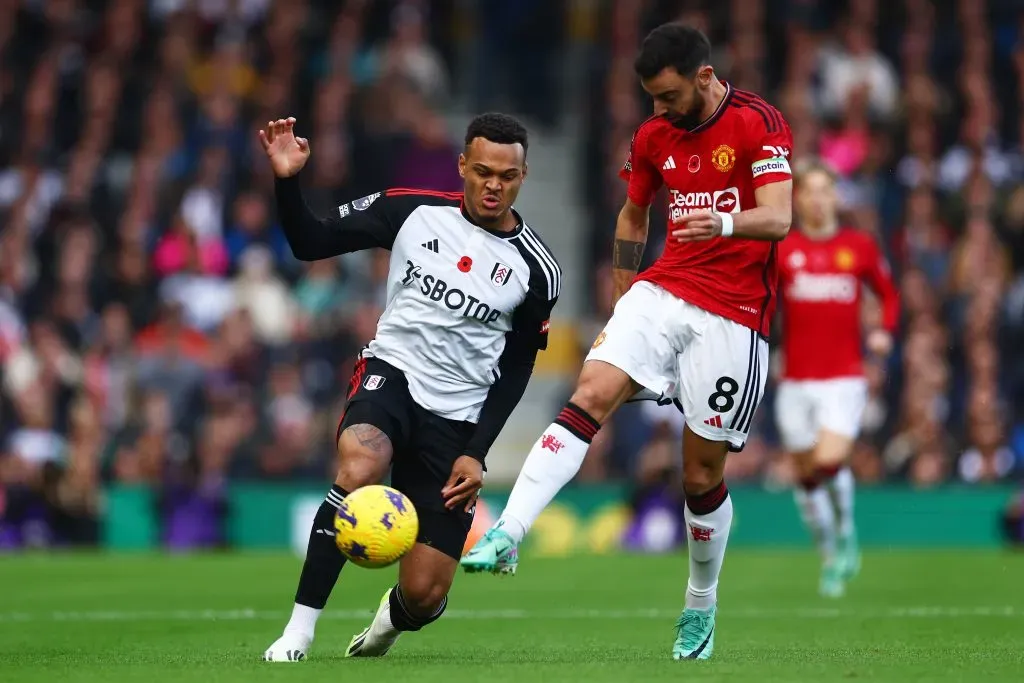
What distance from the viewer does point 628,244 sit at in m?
8.80

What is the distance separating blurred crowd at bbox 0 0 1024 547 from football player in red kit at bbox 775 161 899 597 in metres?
4.64

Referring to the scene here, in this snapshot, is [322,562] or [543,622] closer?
[322,562]

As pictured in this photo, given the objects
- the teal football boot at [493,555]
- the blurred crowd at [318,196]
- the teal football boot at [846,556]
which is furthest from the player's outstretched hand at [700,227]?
the blurred crowd at [318,196]

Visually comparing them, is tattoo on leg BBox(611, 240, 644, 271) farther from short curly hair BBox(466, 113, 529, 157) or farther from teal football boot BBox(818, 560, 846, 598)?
teal football boot BBox(818, 560, 846, 598)

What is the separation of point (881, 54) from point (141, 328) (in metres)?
10.2

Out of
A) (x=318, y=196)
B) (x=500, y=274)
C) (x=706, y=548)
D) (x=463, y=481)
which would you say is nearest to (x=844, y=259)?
(x=706, y=548)

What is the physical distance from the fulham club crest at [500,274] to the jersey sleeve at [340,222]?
1.67ft

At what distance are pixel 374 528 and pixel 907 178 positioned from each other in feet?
49.9

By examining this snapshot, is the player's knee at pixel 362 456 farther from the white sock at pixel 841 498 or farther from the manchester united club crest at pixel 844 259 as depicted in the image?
the manchester united club crest at pixel 844 259

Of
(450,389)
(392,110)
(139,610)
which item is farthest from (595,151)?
(450,389)

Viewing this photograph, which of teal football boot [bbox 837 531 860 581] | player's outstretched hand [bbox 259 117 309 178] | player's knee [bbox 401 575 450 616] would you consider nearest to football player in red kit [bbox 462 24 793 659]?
player's knee [bbox 401 575 450 616]

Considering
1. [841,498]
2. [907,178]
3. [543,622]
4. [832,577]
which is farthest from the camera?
[907,178]

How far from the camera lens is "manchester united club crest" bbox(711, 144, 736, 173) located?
27.1 feet

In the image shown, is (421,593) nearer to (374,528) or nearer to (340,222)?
(374,528)
